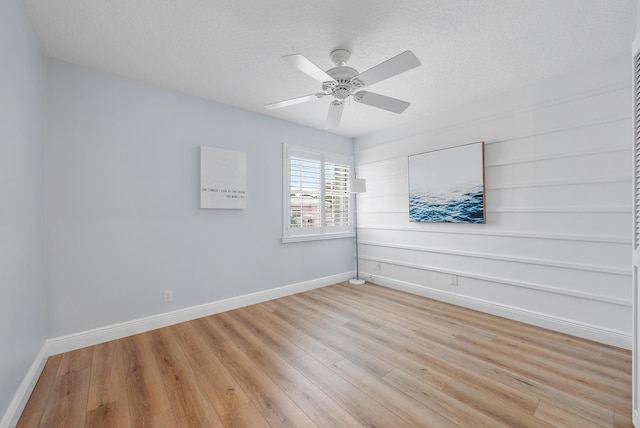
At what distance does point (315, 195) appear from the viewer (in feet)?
13.9

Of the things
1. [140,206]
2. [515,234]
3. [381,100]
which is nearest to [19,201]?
[140,206]

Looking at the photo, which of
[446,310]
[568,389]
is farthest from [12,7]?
[446,310]

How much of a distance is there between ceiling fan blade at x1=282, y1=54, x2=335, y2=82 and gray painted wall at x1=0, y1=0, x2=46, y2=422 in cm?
153

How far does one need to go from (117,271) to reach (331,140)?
11.1ft

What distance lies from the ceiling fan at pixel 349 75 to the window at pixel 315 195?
151cm

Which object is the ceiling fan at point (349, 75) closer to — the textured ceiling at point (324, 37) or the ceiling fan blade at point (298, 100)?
the ceiling fan blade at point (298, 100)

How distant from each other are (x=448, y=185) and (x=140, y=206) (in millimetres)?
3554

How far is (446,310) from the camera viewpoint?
10.6ft

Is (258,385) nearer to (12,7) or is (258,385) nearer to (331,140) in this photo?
(12,7)

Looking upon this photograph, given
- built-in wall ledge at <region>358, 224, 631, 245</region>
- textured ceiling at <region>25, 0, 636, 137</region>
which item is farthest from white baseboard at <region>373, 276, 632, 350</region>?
textured ceiling at <region>25, 0, 636, 137</region>

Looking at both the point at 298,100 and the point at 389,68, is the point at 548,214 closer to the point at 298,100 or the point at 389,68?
the point at 389,68

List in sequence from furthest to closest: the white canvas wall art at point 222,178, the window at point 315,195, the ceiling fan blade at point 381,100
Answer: the window at point 315,195 < the white canvas wall art at point 222,178 < the ceiling fan blade at point 381,100

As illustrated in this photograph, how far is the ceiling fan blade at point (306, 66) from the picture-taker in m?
1.72

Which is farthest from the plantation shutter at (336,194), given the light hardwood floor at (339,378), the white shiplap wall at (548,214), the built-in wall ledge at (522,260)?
the light hardwood floor at (339,378)
